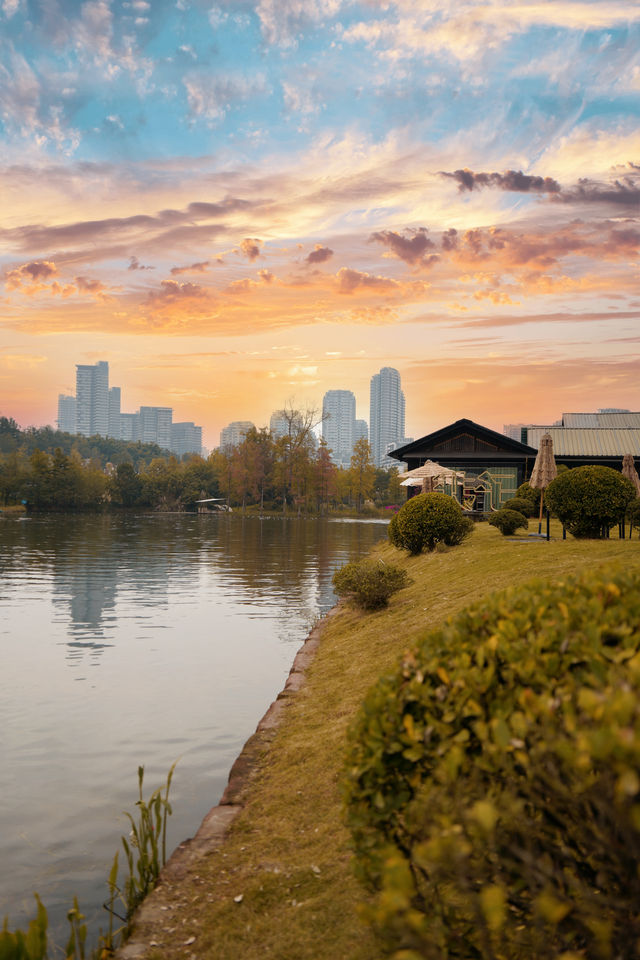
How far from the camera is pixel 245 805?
7008 millimetres

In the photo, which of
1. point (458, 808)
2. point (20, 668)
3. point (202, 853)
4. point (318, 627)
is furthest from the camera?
point (318, 627)

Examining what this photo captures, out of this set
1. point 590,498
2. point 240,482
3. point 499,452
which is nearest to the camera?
point 590,498

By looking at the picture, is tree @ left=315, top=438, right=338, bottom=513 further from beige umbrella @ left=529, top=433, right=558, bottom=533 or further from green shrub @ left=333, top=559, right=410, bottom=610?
green shrub @ left=333, top=559, right=410, bottom=610

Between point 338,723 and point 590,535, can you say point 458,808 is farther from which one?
point 590,535

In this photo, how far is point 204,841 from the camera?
6.22 m

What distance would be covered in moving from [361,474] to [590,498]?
8041 centimetres

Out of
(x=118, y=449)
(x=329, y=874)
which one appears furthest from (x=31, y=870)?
(x=118, y=449)

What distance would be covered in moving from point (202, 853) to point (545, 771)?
416cm

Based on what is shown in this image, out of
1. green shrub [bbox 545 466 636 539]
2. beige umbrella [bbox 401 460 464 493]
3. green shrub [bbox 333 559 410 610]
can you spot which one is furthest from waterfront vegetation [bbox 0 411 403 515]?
green shrub [bbox 333 559 410 610]

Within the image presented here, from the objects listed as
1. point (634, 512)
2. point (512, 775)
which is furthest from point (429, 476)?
point (512, 775)

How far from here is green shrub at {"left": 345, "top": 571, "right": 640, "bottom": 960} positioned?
7.83ft

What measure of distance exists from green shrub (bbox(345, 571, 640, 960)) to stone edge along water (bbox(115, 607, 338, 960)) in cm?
222

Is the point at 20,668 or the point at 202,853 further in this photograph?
the point at 20,668

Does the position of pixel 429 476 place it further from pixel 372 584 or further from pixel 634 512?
pixel 372 584
